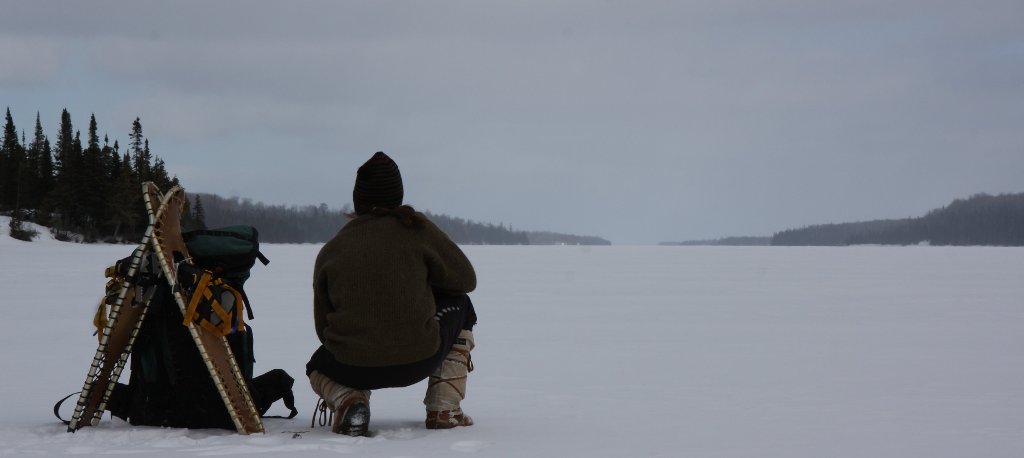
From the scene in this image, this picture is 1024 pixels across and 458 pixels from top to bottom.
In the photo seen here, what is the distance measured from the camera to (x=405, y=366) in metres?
3.80

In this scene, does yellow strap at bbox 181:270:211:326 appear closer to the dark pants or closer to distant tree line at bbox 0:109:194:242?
the dark pants

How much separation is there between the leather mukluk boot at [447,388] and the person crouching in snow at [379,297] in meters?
0.11

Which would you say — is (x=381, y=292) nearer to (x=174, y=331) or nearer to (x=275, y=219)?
(x=174, y=331)

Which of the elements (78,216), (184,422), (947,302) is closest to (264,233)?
(78,216)

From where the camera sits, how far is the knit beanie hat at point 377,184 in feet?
12.6

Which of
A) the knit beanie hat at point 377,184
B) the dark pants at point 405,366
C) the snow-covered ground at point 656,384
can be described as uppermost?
the knit beanie hat at point 377,184

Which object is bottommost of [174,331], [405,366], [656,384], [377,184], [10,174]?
[656,384]

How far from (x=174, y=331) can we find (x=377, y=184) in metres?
1.11

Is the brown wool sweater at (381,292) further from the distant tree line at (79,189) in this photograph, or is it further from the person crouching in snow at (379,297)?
the distant tree line at (79,189)

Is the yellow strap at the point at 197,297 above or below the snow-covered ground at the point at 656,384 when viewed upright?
above

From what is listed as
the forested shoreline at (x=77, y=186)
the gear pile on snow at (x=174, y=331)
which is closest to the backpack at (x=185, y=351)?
the gear pile on snow at (x=174, y=331)

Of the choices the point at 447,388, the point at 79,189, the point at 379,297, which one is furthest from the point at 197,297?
the point at 79,189

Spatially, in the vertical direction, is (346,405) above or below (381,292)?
below

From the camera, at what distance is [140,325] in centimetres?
381
